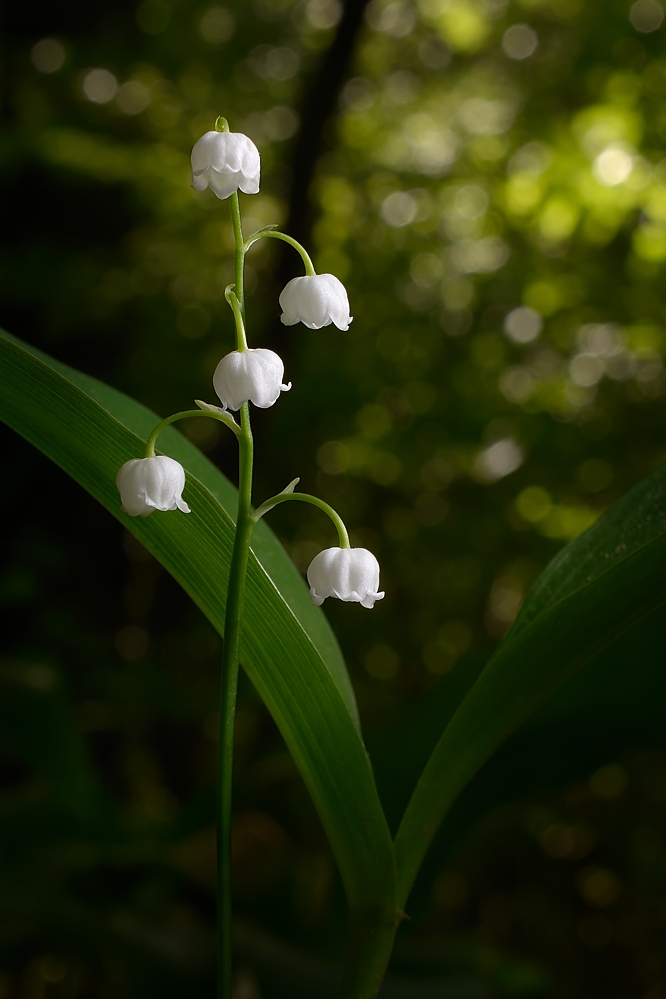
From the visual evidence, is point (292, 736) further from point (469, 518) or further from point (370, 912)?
point (469, 518)

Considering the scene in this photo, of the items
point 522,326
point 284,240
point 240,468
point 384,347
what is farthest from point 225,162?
point 522,326

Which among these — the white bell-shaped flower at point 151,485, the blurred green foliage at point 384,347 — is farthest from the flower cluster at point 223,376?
the blurred green foliage at point 384,347

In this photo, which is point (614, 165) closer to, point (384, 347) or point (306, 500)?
point (384, 347)

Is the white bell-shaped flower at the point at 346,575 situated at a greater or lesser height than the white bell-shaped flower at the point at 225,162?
lesser

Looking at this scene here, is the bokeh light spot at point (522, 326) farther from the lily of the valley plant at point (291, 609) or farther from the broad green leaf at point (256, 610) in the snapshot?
the broad green leaf at point (256, 610)

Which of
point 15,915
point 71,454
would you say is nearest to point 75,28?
point 71,454

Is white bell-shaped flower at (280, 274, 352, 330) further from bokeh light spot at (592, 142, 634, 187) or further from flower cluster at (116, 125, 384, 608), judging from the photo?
bokeh light spot at (592, 142, 634, 187)
